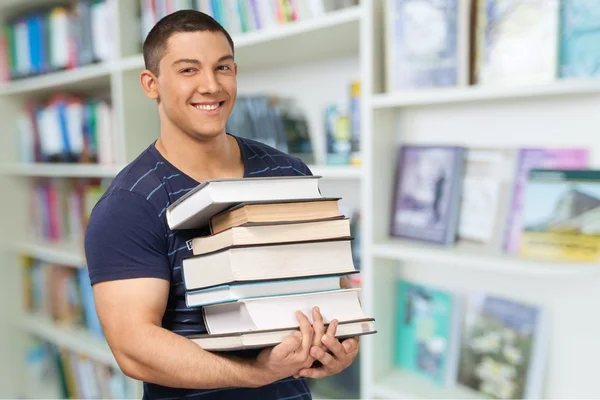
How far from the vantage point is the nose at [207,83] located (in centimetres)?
102

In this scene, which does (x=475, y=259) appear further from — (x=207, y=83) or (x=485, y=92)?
(x=207, y=83)

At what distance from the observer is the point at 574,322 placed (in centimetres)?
144

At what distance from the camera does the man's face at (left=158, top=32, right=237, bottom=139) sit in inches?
40.6

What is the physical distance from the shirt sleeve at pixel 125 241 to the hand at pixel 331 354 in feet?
1.01

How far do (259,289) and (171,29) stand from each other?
0.55 meters

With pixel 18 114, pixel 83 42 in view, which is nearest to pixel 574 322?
pixel 83 42

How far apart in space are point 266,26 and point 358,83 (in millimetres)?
Result: 360

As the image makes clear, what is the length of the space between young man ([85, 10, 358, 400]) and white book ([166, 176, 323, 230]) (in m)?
0.08

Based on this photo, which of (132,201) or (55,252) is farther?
(55,252)

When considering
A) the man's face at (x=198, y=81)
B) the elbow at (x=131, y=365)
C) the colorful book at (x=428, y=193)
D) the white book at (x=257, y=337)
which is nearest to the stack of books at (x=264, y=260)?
the white book at (x=257, y=337)

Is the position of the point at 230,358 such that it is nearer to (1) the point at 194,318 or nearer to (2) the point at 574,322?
(1) the point at 194,318

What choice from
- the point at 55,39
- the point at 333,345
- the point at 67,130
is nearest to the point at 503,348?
the point at 333,345

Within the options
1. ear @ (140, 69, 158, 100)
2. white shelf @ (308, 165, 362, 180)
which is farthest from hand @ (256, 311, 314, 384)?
white shelf @ (308, 165, 362, 180)

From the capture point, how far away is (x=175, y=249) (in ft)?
3.28
